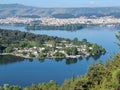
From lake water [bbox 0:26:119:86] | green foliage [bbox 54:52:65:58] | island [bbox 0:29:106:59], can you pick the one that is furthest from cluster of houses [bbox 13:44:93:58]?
lake water [bbox 0:26:119:86]

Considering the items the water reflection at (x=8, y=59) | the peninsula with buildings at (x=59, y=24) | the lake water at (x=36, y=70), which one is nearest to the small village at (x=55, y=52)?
the water reflection at (x=8, y=59)

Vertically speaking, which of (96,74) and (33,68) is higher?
(96,74)

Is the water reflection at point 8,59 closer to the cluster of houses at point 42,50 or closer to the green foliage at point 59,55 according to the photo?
the cluster of houses at point 42,50

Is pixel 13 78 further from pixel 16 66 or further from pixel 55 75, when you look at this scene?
pixel 16 66

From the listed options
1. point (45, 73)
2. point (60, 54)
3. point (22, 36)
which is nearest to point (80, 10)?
point (22, 36)

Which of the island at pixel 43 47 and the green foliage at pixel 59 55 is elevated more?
the green foliage at pixel 59 55

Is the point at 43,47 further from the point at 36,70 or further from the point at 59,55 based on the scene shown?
the point at 36,70

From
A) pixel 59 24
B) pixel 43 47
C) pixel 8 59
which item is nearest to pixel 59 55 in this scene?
pixel 8 59

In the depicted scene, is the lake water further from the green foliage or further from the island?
the island
